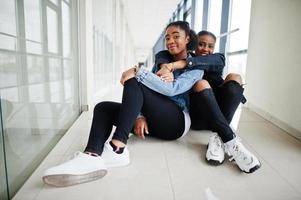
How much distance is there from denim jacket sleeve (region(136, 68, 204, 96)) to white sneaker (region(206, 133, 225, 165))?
0.35 m

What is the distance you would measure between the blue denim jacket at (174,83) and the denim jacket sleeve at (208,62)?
4 centimetres

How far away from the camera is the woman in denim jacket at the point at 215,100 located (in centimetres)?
121

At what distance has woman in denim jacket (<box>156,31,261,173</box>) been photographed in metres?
1.21

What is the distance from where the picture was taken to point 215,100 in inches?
50.8

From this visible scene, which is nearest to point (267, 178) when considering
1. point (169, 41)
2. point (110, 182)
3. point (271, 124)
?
point (110, 182)

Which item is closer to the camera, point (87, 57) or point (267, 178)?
point (267, 178)

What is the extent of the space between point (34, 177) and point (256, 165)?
1.09 m

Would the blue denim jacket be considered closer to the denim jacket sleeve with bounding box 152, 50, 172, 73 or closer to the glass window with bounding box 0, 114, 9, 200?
the denim jacket sleeve with bounding box 152, 50, 172, 73

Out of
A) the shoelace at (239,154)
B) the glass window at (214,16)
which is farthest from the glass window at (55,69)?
the glass window at (214,16)

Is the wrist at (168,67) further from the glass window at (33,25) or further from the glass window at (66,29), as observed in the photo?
the glass window at (66,29)

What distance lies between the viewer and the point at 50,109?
154 centimetres

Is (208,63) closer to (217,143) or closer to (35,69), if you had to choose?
(217,143)

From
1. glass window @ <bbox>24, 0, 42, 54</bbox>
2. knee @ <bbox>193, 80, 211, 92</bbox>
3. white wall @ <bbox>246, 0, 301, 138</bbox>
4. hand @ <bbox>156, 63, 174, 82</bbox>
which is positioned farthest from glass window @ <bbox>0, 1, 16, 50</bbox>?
white wall @ <bbox>246, 0, 301, 138</bbox>

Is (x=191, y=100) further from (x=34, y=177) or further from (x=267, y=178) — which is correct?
(x=34, y=177)
